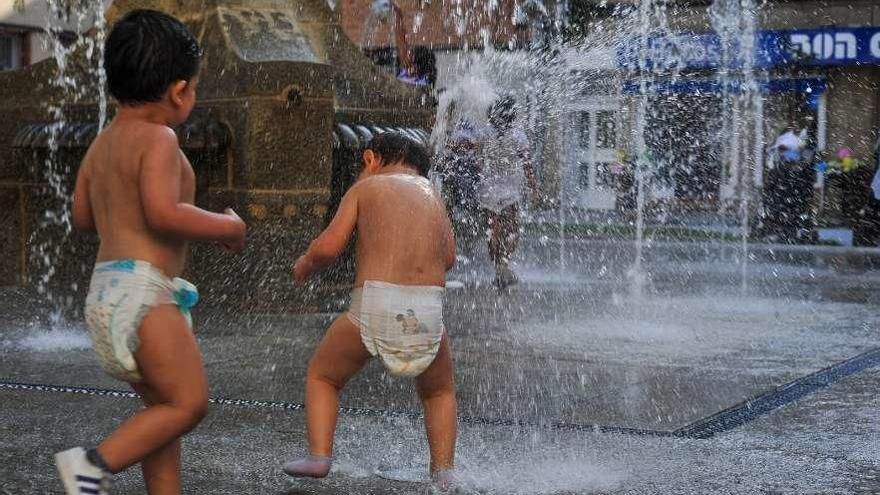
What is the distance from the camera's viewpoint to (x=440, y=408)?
12.9ft

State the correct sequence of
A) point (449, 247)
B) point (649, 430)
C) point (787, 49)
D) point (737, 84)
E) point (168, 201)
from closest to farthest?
1. point (168, 201)
2. point (449, 247)
3. point (649, 430)
4. point (787, 49)
5. point (737, 84)

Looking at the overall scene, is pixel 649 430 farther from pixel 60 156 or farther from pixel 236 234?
pixel 60 156

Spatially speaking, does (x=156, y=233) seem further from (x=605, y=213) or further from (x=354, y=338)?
(x=605, y=213)

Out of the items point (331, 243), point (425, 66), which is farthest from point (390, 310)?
point (425, 66)

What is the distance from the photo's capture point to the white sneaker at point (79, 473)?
309 centimetres

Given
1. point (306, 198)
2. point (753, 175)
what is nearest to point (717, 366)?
point (306, 198)

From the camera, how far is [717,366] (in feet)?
21.3

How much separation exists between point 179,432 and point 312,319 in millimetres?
4773

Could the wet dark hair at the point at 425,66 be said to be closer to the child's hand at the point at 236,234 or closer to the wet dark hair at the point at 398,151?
the wet dark hair at the point at 398,151

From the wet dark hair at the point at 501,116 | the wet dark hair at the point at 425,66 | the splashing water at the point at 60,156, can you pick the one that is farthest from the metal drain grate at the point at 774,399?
the wet dark hair at the point at 425,66

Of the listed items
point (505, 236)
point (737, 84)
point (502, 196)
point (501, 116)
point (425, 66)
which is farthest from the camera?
point (737, 84)

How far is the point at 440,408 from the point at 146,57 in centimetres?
133

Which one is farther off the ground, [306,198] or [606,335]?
[306,198]

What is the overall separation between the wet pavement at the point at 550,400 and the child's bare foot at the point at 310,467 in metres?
0.14
